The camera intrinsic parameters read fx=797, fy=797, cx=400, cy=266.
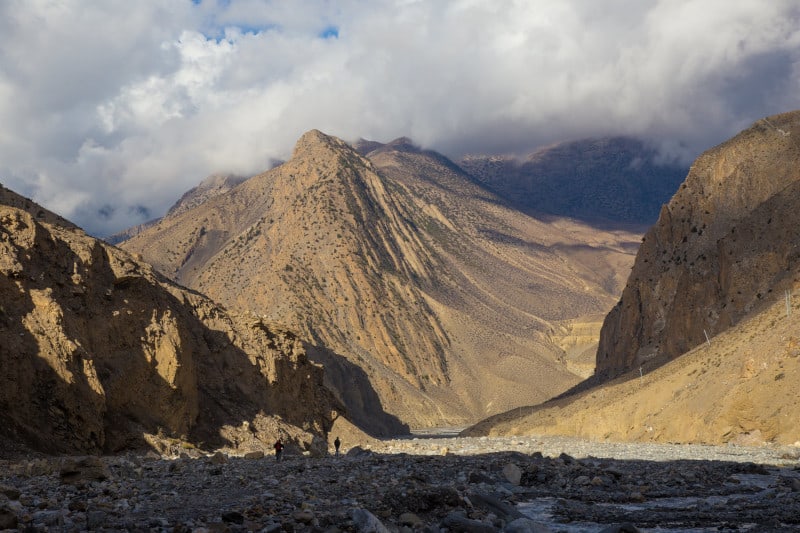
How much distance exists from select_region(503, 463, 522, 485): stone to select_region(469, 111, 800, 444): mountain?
21644 millimetres

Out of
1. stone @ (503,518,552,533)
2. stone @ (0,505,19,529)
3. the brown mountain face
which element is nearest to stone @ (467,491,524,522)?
stone @ (503,518,552,533)

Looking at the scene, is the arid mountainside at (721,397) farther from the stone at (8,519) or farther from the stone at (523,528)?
the stone at (8,519)

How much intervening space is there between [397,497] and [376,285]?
4891 inches

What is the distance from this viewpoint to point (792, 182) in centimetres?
6694

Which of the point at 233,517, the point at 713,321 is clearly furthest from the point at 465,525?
the point at 713,321

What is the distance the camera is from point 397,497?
14953mm

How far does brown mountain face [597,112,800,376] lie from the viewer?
63.1 metres

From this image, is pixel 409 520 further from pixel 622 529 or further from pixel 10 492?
pixel 10 492

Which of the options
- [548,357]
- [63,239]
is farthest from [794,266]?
[548,357]

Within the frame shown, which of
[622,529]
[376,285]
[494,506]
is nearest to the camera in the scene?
[622,529]

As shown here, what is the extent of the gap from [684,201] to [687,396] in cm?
4186

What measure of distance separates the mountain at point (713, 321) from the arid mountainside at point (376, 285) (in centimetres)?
3511

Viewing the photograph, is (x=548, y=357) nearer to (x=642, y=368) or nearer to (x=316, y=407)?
(x=642, y=368)

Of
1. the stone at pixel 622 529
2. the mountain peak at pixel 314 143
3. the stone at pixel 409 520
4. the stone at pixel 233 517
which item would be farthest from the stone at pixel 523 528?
the mountain peak at pixel 314 143
